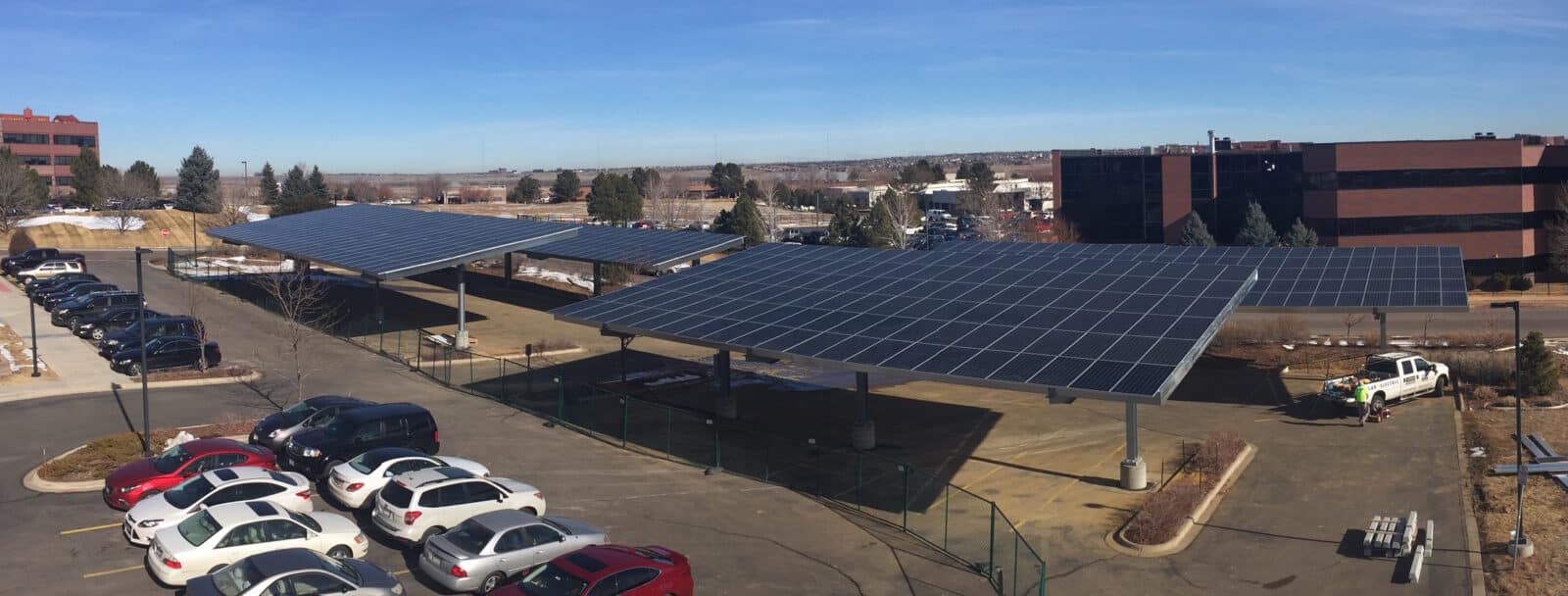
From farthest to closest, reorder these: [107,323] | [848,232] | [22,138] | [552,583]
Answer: [22,138] < [848,232] < [107,323] < [552,583]

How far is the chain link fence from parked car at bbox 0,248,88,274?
3130 cm

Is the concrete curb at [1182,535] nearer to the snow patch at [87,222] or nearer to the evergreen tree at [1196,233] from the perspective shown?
the evergreen tree at [1196,233]

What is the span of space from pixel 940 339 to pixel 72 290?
44065 millimetres

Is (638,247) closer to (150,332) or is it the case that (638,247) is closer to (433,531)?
(150,332)

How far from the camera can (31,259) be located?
6347 cm

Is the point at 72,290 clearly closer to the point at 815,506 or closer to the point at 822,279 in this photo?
the point at 822,279

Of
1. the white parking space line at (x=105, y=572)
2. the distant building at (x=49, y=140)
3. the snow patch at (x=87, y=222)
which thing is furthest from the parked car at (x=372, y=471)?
the distant building at (x=49, y=140)

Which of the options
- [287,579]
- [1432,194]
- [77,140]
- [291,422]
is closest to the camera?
[287,579]

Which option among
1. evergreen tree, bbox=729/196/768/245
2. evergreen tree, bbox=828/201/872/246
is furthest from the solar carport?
evergreen tree, bbox=729/196/768/245

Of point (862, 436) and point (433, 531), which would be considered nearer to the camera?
point (433, 531)

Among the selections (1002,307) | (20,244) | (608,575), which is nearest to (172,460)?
(608,575)

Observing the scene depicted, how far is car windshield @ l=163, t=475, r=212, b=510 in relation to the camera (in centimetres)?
1995

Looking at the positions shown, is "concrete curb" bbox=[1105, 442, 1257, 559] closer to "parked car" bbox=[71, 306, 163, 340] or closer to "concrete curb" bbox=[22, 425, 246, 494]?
"concrete curb" bbox=[22, 425, 246, 494]

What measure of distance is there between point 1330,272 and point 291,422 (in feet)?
113
